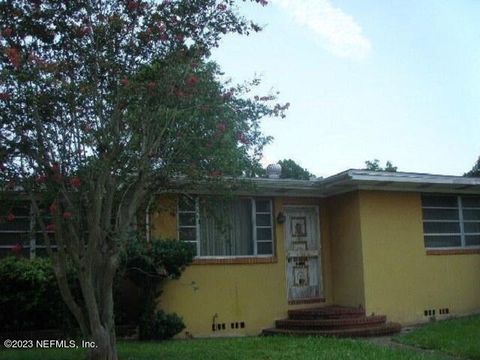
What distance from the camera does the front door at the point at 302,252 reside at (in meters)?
13.7


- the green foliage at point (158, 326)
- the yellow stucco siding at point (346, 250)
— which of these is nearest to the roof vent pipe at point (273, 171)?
the yellow stucco siding at point (346, 250)

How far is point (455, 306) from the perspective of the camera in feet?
46.7

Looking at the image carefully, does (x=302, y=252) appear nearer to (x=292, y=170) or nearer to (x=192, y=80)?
(x=192, y=80)

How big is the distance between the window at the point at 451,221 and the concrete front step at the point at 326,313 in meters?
2.75

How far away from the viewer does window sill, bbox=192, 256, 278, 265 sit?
12614mm

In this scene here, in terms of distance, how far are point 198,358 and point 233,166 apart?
2988 millimetres

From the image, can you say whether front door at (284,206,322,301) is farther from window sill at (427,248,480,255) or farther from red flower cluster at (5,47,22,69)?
red flower cluster at (5,47,22,69)

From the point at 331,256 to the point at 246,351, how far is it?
511 centimetres

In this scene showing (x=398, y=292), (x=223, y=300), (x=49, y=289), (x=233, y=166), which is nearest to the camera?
(x=233, y=166)

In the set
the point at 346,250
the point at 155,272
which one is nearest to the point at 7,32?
the point at 155,272

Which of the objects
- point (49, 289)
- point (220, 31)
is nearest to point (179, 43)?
point (220, 31)

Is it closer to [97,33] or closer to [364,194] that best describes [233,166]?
[97,33]

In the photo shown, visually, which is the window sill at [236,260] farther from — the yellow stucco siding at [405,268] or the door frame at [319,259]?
the yellow stucco siding at [405,268]

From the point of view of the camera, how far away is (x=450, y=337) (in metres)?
10.9
